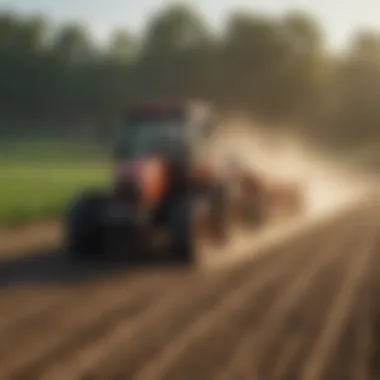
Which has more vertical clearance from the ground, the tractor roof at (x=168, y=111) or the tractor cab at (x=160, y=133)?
the tractor roof at (x=168, y=111)

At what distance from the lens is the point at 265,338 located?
9805mm

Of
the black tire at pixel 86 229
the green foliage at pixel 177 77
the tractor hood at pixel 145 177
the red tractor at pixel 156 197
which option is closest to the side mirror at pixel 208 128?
the red tractor at pixel 156 197

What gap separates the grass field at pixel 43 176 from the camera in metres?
26.7

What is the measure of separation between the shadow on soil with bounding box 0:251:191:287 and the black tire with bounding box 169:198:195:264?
219 millimetres

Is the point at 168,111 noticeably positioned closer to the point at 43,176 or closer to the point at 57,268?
the point at 57,268

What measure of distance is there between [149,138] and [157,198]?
1.37 metres

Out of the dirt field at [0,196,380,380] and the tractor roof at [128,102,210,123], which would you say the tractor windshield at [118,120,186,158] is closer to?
the tractor roof at [128,102,210,123]

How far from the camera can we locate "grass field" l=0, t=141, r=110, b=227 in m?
26.7

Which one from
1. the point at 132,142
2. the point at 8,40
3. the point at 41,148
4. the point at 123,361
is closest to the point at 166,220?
the point at 132,142

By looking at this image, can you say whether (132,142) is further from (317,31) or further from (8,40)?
(317,31)

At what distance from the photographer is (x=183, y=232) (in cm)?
1573

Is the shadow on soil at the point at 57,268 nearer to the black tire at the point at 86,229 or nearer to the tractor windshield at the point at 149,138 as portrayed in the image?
the black tire at the point at 86,229

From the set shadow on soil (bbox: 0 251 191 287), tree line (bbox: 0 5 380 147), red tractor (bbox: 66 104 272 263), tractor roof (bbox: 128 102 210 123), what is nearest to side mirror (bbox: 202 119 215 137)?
red tractor (bbox: 66 104 272 263)

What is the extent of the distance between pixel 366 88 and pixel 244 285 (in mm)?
78713
